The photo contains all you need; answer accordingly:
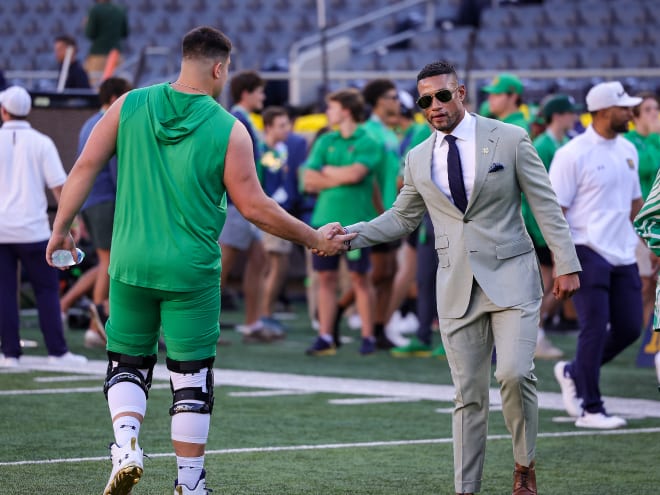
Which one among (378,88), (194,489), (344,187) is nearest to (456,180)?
(194,489)

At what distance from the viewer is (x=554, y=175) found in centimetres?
878

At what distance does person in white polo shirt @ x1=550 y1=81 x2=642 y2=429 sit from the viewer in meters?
8.59

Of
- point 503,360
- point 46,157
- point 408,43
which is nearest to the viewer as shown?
point 503,360

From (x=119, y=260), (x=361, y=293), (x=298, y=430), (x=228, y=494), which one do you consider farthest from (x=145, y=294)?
(x=361, y=293)

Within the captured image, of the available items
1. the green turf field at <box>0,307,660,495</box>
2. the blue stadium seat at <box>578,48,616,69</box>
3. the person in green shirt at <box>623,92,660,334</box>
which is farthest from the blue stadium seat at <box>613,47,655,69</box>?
the green turf field at <box>0,307,660,495</box>

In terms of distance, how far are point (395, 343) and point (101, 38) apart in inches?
354

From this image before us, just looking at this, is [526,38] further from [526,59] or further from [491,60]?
[491,60]

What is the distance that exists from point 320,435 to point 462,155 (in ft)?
8.28

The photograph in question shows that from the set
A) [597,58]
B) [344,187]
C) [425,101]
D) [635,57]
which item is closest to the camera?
[425,101]

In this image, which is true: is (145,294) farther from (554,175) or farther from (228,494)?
(554,175)

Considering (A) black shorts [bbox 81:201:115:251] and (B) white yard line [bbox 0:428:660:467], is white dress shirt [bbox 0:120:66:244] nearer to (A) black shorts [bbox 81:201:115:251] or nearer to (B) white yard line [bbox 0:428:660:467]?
(A) black shorts [bbox 81:201:115:251]

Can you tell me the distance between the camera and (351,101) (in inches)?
485

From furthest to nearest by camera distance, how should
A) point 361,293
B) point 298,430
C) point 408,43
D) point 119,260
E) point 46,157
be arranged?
point 408,43, point 361,293, point 46,157, point 298,430, point 119,260

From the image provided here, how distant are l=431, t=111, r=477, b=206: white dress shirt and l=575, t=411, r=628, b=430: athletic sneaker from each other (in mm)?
→ 2908
